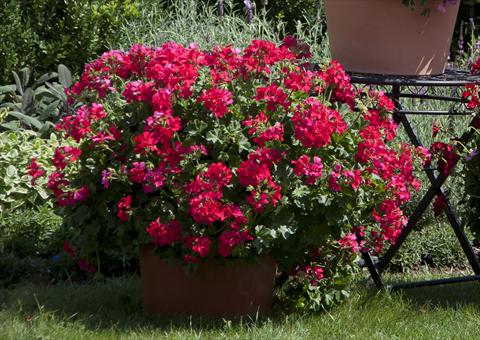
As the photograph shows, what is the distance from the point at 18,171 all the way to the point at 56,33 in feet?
4.95

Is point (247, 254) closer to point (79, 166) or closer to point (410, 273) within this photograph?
point (79, 166)

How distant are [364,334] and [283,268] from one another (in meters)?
0.43

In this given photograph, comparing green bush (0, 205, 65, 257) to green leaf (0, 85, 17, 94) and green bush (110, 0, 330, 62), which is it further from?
green bush (110, 0, 330, 62)

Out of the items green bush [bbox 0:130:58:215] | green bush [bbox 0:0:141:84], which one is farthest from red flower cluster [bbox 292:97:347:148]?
green bush [bbox 0:0:141:84]

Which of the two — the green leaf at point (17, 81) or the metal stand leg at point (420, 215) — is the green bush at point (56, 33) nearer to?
the green leaf at point (17, 81)

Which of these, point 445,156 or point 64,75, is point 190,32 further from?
point 445,156

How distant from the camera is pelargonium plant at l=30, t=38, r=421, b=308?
354cm

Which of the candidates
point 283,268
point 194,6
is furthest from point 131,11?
point 283,268

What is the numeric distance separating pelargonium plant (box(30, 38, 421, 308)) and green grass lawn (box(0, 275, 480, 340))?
18 cm

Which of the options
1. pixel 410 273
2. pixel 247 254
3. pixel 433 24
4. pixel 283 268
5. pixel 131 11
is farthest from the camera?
pixel 131 11

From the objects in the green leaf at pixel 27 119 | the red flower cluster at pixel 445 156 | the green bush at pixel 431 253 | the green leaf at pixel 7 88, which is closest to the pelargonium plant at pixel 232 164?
the red flower cluster at pixel 445 156

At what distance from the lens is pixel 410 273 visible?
5.09 metres

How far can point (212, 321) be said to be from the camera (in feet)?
12.3

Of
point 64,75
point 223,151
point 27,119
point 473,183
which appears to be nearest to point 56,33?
point 64,75
